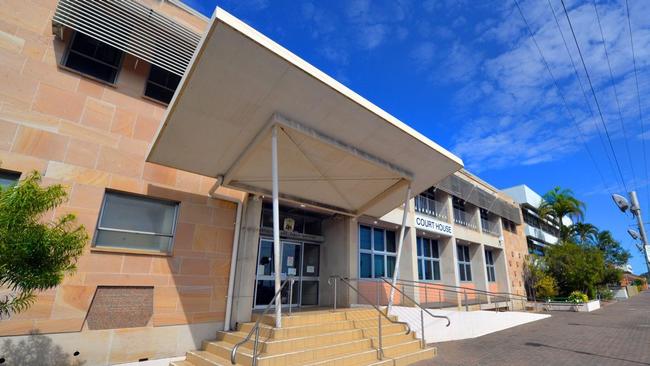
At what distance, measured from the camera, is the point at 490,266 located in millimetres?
21172

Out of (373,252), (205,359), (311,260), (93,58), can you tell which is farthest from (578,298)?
(93,58)

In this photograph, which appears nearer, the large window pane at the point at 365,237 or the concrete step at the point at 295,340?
the concrete step at the point at 295,340

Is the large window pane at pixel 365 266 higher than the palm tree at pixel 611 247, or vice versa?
the palm tree at pixel 611 247

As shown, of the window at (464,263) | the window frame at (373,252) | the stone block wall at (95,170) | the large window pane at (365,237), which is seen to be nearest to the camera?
the stone block wall at (95,170)

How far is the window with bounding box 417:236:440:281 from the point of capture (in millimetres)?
15438

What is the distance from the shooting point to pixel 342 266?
36.0ft

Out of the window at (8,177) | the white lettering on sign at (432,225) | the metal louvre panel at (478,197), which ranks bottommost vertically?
the window at (8,177)

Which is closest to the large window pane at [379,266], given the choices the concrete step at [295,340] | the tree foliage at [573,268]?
the concrete step at [295,340]

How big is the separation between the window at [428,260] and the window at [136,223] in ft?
39.1

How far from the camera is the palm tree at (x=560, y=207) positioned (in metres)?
28.2

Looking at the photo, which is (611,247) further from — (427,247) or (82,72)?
(82,72)

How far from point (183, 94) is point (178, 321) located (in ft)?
16.1

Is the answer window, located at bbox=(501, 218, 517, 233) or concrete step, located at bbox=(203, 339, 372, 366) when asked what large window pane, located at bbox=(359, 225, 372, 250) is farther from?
window, located at bbox=(501, 218, 517, 233)

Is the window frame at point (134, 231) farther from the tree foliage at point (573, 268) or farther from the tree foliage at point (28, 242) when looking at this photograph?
the tree foliage at point (573, 268)
